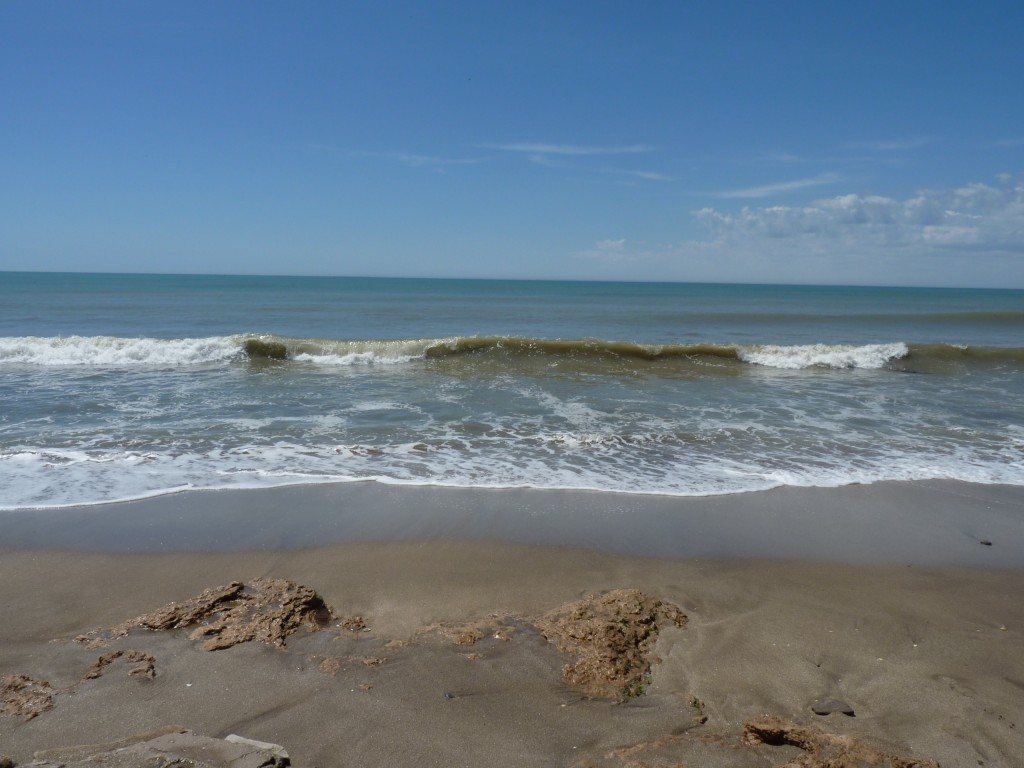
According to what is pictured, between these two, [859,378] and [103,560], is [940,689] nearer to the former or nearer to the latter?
[103,560]

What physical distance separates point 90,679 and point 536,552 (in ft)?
9.36

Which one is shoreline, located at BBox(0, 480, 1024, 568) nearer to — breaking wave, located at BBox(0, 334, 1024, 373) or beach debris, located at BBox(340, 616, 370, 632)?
beach debris, located at BBox(340, 616, 370, 632)

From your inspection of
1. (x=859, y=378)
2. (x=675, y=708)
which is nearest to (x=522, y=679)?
(x=675, y=708)

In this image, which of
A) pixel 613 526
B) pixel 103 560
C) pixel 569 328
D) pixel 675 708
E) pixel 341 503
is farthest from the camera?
pixel 569 328

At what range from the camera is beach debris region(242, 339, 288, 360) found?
51.8 ft

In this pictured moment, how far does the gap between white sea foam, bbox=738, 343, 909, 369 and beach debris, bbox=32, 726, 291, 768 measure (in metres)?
15.3

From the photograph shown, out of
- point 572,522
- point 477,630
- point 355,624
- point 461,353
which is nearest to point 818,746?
point 477,630

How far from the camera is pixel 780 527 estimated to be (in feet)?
17.7

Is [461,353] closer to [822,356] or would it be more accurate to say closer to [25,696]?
[822,356]

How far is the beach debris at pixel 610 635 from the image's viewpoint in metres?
3.12

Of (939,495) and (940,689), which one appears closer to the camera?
(940,689)

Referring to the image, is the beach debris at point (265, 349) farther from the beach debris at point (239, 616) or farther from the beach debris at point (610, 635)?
the beach debris at point (610, 635)

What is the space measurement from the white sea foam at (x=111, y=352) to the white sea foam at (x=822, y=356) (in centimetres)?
1326

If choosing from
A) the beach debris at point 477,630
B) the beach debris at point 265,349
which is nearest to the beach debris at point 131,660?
the beach debris at point 477,630
